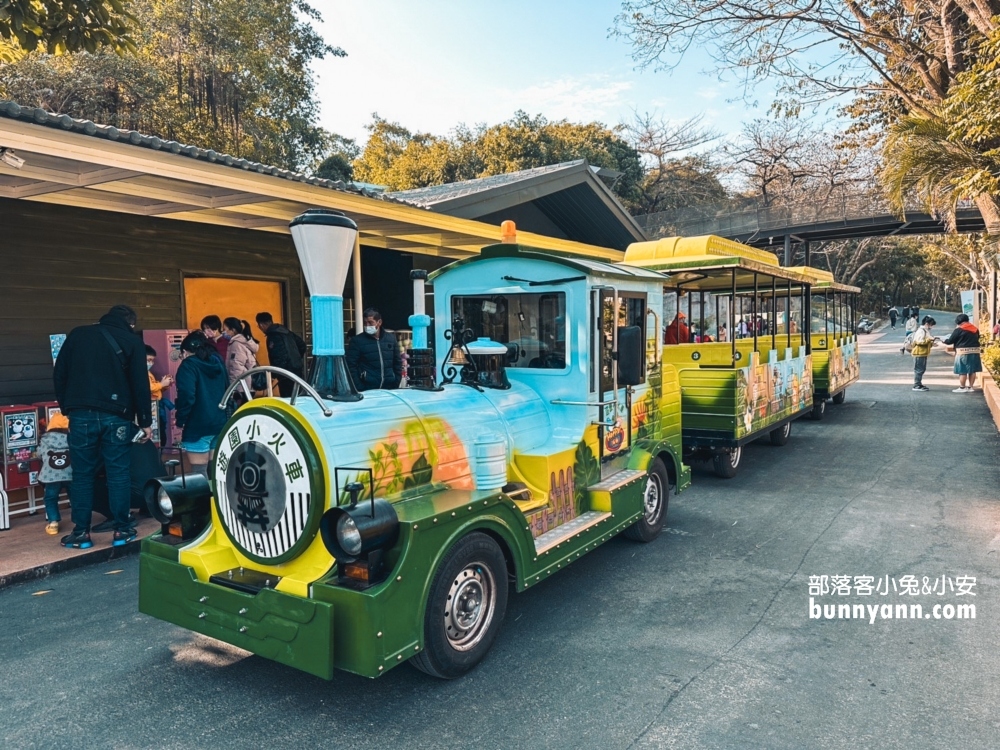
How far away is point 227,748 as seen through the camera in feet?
9.27

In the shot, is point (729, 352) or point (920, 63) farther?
point (920, 63)

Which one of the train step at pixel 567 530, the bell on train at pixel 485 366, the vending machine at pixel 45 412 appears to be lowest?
the train step at pixel 567 530

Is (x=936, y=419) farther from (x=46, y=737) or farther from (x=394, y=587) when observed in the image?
(x=46, y=737)

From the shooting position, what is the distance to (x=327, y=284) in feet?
11.6

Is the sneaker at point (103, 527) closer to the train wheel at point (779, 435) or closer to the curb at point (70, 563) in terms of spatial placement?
the curb at point (70, 563)

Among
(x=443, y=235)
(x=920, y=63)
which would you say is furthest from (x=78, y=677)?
(x=920, y=63)

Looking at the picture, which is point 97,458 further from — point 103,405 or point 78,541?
point 78,541

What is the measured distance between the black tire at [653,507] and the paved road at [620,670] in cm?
12

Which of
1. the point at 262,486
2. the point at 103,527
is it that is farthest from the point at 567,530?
the point at 103,527

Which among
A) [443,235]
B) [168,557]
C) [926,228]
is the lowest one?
[168,557]

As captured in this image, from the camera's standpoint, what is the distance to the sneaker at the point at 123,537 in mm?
5320

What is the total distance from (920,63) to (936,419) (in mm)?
5896

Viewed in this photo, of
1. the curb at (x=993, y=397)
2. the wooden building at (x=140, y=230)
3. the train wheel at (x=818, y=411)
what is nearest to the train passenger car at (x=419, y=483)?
the wooden building at (x=140, y=230)

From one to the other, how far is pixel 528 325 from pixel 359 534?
7.65 feet
